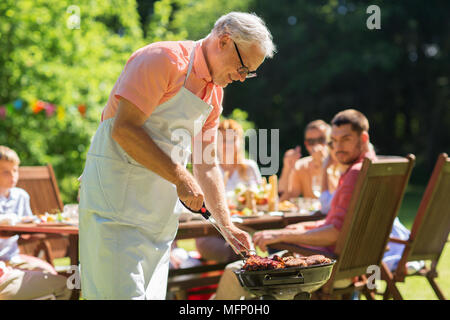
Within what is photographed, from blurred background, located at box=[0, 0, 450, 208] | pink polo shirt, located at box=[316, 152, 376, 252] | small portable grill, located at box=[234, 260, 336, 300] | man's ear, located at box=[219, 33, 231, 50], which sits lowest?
blurred background, located at box=[0, 0, 450, 208]

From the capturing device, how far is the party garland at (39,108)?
8.59 metres

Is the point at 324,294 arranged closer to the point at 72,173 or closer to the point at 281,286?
the point at 281,286

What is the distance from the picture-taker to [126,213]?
242 cm

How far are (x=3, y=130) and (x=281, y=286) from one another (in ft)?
24.0

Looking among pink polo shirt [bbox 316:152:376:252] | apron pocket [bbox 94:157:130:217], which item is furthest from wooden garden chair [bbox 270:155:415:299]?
apron pocket [bbox 94:157:130:217]

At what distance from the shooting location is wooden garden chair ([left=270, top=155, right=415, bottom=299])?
361 cm

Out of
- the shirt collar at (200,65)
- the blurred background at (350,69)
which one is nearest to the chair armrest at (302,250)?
the shirt collar at (200,65)

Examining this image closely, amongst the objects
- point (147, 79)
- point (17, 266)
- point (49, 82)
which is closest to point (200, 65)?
point (147, 79)

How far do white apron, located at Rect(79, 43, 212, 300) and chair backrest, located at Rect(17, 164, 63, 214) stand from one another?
2531 millimetres

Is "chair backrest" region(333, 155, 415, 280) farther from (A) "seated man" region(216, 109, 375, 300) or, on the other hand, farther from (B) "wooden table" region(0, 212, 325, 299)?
(B) "wooden table" region(0, 212, 325, 299)

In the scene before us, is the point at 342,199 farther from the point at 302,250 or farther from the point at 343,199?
the point at 302,250

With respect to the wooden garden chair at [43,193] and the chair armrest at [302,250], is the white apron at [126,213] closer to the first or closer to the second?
the chair armrest at [302,250]

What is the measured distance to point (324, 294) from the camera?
3.69m

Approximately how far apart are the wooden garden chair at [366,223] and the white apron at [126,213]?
140 cm
